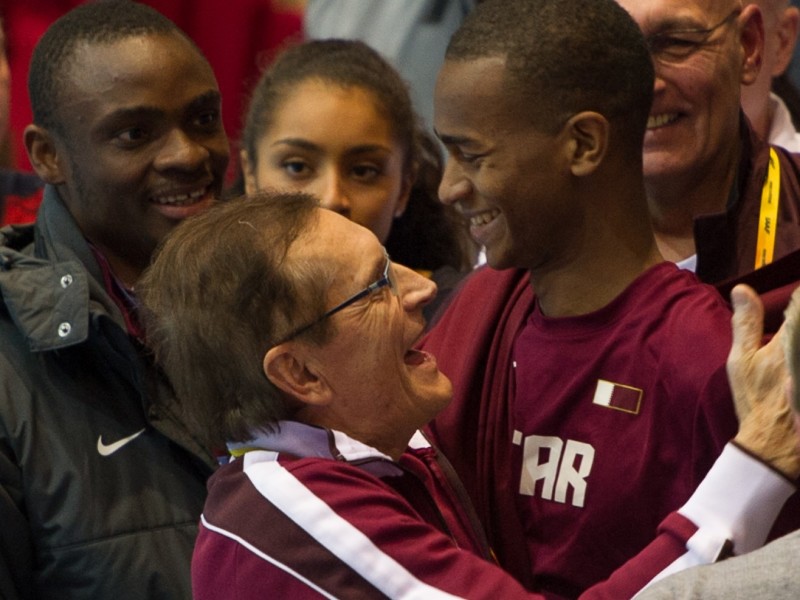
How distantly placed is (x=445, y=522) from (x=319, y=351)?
0.91ft

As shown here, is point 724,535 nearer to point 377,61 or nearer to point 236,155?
point 377,61

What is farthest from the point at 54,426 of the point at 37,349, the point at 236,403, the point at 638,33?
the point at 638,33

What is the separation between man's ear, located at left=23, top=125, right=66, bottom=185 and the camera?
8.46ft

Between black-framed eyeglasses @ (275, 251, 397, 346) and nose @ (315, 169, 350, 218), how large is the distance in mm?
772

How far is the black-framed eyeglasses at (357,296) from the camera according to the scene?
1.87 metres

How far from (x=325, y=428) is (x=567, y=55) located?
1.87 feet

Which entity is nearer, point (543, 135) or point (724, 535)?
point (724, 535)

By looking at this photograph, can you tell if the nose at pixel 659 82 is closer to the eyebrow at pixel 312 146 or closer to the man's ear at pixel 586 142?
the man's ear at pixel 586 142

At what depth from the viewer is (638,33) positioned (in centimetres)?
200

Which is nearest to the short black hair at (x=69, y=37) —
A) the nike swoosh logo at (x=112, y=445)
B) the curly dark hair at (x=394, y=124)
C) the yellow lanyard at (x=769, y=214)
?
the curly dark hair at (x=394, y=124)

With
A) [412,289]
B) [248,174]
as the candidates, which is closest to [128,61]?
[248,174]

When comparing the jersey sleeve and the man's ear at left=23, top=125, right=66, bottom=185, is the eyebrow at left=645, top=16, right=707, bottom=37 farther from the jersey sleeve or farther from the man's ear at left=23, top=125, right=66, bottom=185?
the man's ear at left=23, top=125, right=66, bottom=185

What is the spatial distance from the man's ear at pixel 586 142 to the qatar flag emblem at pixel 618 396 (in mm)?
276

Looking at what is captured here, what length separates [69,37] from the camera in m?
2.55
